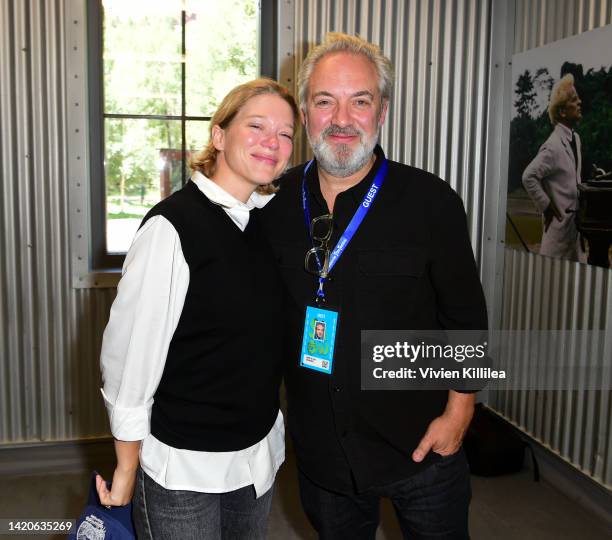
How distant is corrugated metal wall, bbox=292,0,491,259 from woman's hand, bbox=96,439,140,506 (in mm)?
2392

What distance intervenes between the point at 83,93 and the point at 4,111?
40 centimetres

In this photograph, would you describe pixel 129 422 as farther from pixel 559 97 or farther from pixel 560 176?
pixel 559 97

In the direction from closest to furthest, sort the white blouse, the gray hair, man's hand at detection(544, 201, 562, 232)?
1. the white blouse
2. the gray hair
3. man's hand at detection(544, 201, 562, 232)

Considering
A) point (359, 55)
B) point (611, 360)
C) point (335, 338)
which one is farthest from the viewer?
point (611, 360)

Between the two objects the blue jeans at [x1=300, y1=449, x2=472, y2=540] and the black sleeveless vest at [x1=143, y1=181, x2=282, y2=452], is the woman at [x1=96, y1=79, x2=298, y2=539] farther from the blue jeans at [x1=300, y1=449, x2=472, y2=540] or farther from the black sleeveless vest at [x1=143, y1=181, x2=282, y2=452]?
the blue jeans at [x1=300, y1=449, x2=472, y2=540]

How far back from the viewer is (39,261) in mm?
3250

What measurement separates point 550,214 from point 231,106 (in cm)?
216

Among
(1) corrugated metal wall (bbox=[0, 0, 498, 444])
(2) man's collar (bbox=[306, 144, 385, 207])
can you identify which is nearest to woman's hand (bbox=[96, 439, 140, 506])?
(2) man's collar (bbox=[306, 144, 385, 207])

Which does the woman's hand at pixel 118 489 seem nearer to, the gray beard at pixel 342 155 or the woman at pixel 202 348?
the woman at pixel 202 348

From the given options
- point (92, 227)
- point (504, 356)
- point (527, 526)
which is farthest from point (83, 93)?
point (527, 526)

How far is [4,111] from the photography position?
10.2 ft

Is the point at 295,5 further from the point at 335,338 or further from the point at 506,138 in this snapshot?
the point at 335,338

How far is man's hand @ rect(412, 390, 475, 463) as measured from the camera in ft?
5.56

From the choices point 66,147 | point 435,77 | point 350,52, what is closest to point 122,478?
point 350,52
